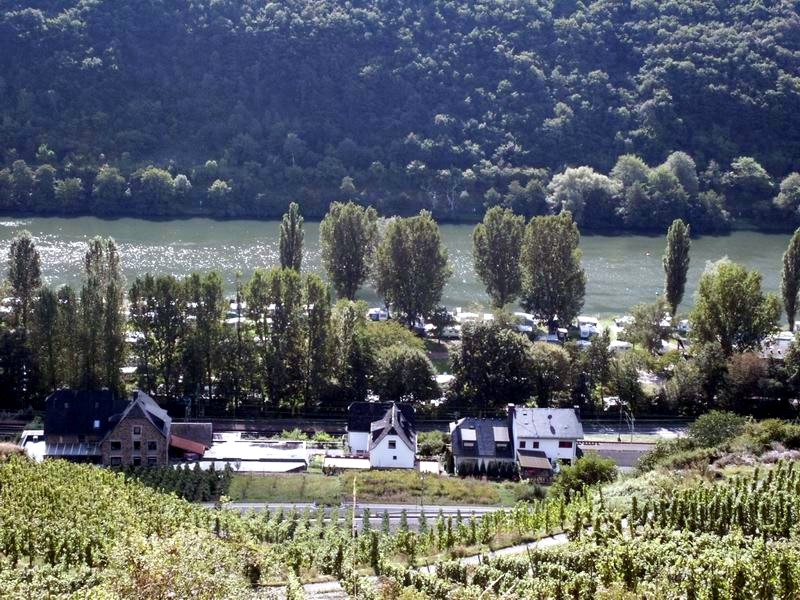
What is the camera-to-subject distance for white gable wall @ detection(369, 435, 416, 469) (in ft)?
151

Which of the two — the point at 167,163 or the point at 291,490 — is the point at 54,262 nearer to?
the point at 167,163

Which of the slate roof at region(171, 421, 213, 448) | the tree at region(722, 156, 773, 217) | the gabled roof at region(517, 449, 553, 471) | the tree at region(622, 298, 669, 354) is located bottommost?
the gabled roof at region(517, 449, 553, 471)

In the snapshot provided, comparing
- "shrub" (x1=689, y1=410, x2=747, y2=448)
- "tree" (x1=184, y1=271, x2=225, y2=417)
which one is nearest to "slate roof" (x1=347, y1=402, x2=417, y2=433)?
"tree" (x1=184, y1=271, x2=225, y2=417)

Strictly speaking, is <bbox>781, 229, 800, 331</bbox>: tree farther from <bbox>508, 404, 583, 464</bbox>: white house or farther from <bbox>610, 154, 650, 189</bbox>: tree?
<bbox>610, 154, 650, 189</bbox>: tree

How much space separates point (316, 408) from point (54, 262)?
3772cm

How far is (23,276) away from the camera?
5662 centimetres

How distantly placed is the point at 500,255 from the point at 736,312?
17.4m

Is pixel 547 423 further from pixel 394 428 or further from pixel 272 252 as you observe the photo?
pixel 272 252

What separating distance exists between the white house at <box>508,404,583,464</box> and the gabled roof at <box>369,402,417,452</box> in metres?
4.72

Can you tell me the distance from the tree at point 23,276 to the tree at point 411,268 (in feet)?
71.1

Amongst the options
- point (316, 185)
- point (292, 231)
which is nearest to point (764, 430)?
point (292, 231)

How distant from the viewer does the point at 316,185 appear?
110 metres

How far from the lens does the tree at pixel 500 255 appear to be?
69.4 m

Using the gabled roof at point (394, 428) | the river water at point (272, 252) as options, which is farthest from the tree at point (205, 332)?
the river water at point (272, 252)
